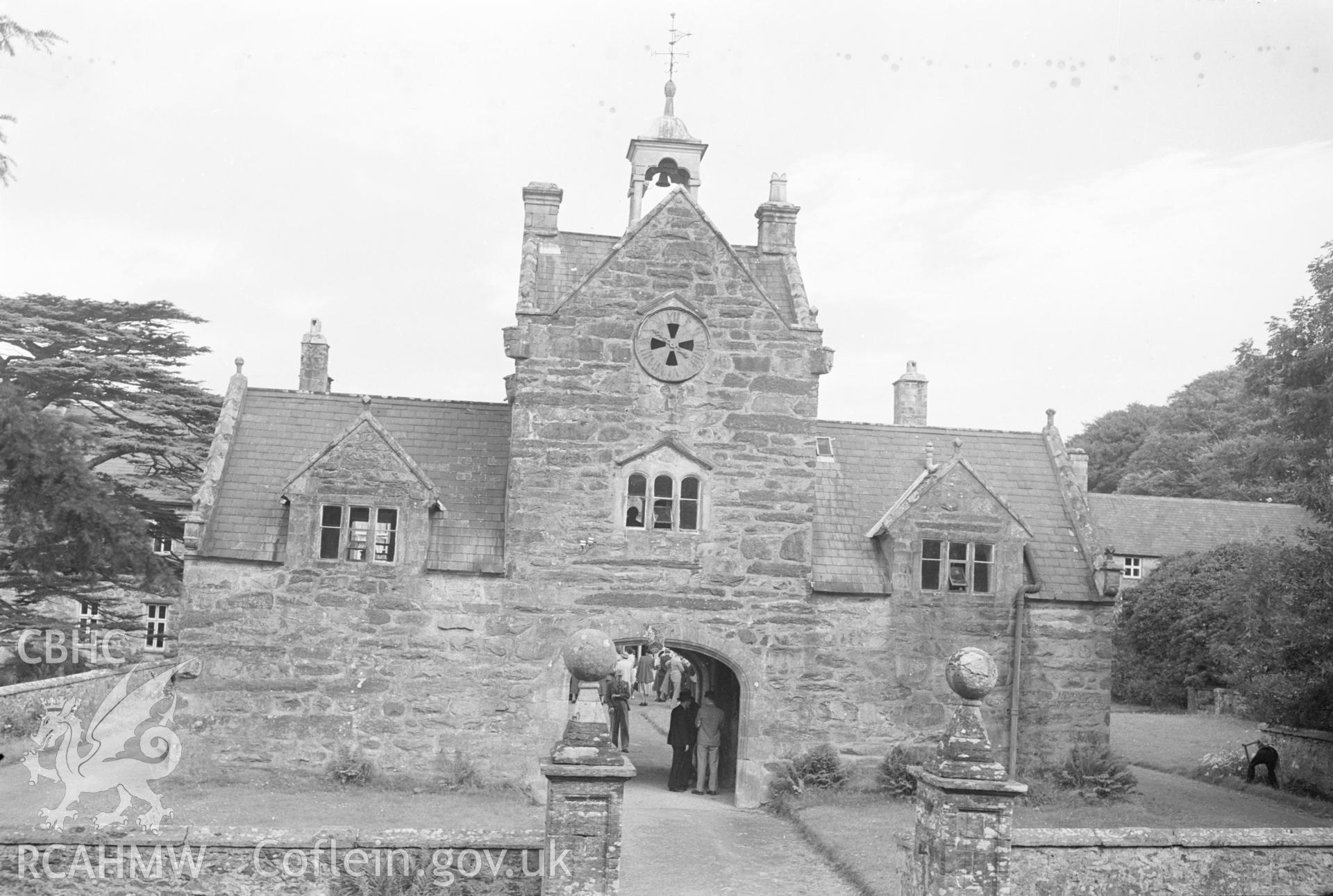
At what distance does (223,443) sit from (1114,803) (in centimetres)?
1602

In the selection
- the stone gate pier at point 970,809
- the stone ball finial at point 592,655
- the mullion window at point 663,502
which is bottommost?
the stone gate pier at point 970,809

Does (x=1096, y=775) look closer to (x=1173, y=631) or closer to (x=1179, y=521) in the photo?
(x=1173, y=631)

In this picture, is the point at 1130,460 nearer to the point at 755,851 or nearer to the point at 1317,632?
the point at 1317,632

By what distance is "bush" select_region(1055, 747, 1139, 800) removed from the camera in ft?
68.5

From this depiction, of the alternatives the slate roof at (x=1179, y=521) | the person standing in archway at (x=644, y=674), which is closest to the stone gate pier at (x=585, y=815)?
the person standing in archway at (x=644, y=674)

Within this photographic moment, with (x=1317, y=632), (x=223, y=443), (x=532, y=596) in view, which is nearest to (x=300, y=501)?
(x=223, y=443)

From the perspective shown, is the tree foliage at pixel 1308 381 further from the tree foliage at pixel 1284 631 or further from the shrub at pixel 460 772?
the shrub at pixel 460 772

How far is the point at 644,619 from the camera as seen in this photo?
20469 mm

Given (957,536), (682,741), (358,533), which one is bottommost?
(682,741)

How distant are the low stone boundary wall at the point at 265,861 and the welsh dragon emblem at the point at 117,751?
6.44ft

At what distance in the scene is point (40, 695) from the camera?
26.5m

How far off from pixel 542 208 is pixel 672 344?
4.19 m

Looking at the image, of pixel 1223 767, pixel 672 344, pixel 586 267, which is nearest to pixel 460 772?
pixel 672 344

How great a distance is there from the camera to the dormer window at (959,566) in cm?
2158
